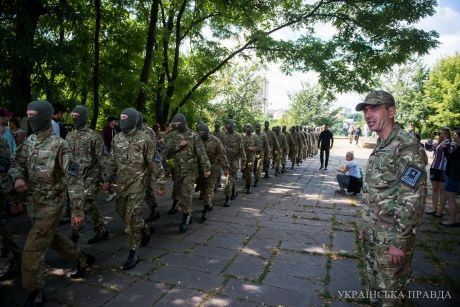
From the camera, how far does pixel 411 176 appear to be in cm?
251

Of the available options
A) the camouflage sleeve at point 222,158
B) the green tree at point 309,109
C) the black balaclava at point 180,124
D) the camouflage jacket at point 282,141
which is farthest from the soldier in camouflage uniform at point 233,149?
the green tree at point 309,109

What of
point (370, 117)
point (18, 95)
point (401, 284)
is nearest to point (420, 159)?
point (370, 117)

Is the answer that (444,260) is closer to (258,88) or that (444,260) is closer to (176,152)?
(176,152)

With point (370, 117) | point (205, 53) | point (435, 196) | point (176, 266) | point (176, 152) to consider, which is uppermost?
point (205, 53)

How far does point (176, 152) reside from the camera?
5.88 metres

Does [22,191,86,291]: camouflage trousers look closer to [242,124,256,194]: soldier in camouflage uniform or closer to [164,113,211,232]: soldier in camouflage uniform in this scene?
[164,113,211,232]: soldier in camouflage uniform

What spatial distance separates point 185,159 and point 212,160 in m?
1.52

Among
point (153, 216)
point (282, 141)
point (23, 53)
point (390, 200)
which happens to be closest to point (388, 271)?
point (390, 200)

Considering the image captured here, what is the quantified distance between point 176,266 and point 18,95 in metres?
5.96

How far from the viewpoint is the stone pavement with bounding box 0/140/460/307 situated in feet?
11.7

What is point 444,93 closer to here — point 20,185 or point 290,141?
point 290,141

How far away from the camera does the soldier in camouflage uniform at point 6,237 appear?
11.6ft

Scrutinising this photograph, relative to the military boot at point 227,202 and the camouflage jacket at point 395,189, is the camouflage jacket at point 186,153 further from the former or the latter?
the camouflage jacket at point 395,189

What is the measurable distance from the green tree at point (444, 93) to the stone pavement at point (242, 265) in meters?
27.4
